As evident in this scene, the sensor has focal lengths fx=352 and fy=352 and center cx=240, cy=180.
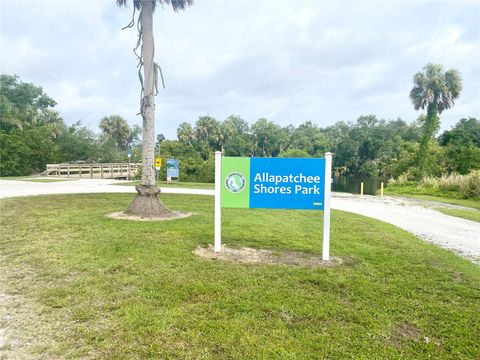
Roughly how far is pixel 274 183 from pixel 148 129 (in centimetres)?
410

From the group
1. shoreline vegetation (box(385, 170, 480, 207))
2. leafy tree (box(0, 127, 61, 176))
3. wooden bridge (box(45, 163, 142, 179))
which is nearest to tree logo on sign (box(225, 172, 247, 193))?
shoreline vegetation (box(385, 170, 480, 207))

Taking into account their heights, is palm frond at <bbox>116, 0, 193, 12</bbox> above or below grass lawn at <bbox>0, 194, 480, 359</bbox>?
above

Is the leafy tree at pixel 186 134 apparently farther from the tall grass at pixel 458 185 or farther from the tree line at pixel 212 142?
the tall grass at pixel 458 185

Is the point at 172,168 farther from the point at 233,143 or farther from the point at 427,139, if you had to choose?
the point at 233,143

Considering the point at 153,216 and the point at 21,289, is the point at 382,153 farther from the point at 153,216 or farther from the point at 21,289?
the point at 21,289

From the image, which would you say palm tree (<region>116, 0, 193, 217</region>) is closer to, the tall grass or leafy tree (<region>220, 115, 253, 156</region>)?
the tall grass

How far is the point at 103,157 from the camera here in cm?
3534

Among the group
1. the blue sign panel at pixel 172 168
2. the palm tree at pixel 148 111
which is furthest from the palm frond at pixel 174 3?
the blue sign panel at pixel 172 168

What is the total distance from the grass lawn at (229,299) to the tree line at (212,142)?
24273 millimetres

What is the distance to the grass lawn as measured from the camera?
2654mm

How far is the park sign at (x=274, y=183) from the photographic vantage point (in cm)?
512

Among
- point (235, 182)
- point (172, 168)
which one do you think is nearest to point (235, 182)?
point (235, 182)

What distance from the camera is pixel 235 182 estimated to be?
17.5ft

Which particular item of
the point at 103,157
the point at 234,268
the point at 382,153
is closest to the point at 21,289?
the point at 234,268
